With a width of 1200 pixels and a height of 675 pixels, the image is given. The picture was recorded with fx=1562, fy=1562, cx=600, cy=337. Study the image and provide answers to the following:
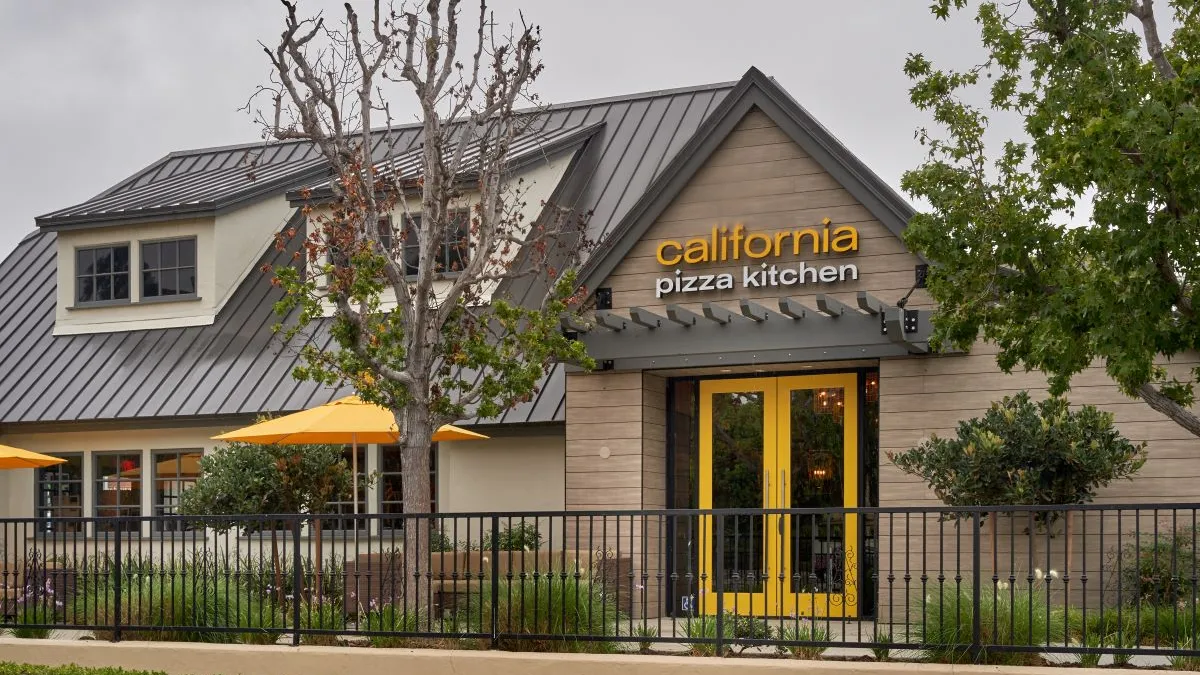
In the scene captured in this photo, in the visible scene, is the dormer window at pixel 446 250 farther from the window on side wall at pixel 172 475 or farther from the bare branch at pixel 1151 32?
the bare branch at pixel 1151 32

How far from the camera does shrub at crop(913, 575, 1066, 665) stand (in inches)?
444

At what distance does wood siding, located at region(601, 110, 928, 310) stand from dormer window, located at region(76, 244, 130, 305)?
9.31 metres

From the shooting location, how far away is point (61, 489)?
73.6ft

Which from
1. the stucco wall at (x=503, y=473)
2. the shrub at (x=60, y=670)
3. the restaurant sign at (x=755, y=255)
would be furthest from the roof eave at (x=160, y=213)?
the shrub at (x=60, y=670)

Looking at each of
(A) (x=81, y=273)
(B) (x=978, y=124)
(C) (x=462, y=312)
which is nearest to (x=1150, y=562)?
(B) (x=978, y=124)

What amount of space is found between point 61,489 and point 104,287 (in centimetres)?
310

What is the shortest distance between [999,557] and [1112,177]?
5.16m

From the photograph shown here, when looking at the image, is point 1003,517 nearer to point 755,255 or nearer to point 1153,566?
point 1153,566

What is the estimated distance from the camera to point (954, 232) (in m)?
12.9

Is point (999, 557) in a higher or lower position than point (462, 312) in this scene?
lower

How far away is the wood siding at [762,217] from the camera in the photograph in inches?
631

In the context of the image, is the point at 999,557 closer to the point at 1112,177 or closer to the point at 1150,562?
the point at 1150,562

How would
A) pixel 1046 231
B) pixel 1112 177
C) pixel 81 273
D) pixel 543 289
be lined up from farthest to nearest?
pixel 81 273 → pixel 543 289 → pixel 1046 231 → pixel 1112 177

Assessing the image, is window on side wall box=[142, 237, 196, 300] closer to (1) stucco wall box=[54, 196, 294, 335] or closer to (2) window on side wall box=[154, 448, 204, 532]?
(1) stucco wall box=[54, 196, 294, 335]
